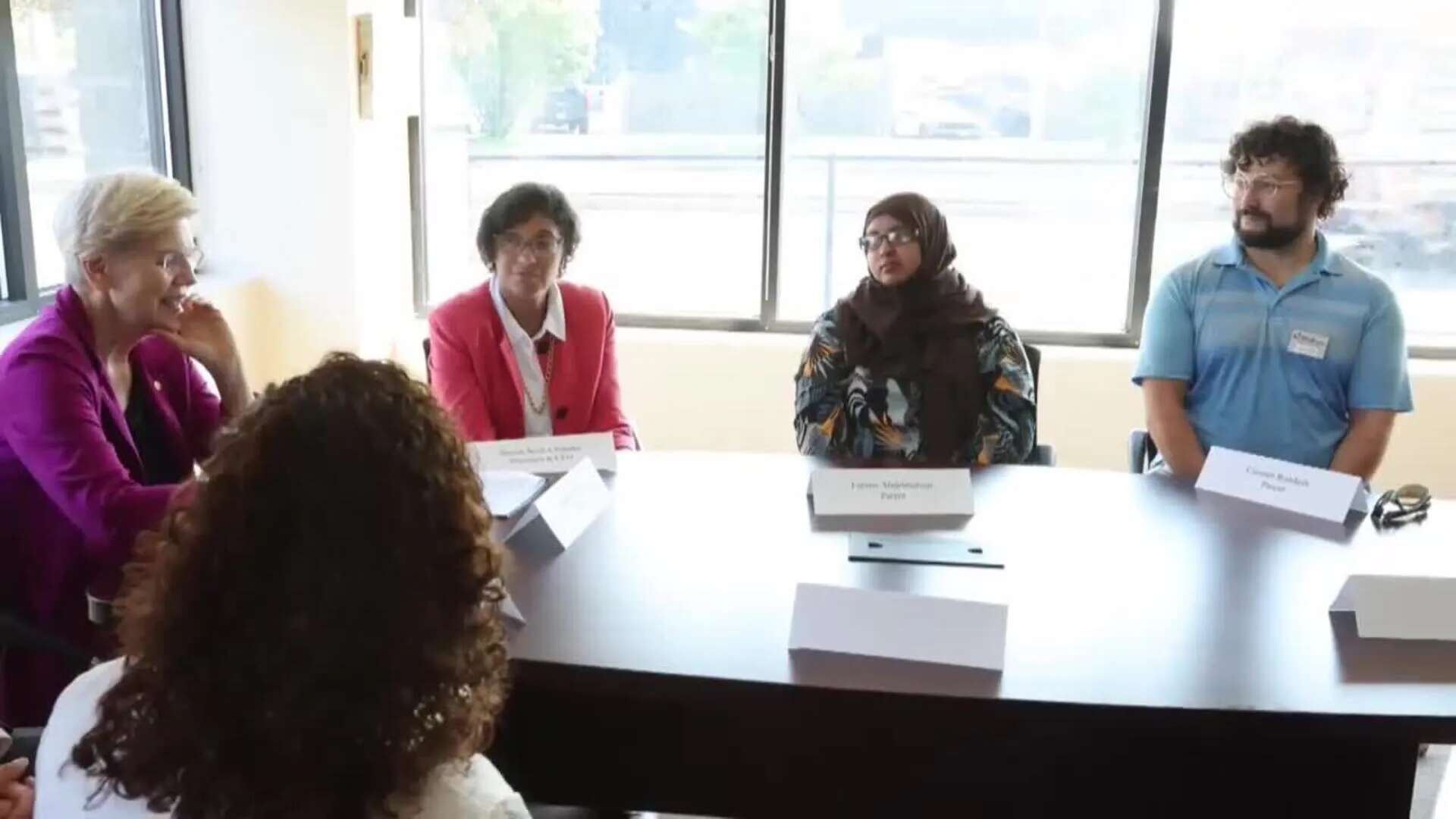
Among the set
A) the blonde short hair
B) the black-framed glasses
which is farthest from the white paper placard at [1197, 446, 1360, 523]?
the blonde short hair

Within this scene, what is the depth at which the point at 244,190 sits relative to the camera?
12.4ft

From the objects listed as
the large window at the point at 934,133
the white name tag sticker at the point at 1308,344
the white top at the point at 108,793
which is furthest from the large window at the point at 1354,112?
the white top at the point at 108,793

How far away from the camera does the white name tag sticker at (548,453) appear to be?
212cm

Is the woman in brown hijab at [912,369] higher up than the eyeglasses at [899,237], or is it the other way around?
the eyeglasses at [899,237]

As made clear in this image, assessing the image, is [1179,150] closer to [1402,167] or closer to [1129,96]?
[1129,96]

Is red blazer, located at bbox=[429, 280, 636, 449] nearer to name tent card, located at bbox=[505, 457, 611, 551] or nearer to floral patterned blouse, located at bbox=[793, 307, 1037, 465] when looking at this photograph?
floral patterned blouse, located at bbox=[793, 307, 1037, 465]

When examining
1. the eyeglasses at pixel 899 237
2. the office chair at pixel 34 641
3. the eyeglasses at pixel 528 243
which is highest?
the eyeglasses at pixel 899 237

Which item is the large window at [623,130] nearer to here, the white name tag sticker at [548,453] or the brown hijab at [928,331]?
the brown hijab at [928,331]

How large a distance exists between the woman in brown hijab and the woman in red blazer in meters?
0.47

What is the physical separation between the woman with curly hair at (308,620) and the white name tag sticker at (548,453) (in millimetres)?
1177

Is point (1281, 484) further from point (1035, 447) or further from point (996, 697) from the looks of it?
point (996, 697)

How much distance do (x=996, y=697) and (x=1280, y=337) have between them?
1.55 meters

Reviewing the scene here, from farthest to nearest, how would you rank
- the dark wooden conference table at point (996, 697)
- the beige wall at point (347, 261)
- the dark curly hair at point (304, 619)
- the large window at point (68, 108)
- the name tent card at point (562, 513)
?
the beige wall at point (347, 261)
the large window at point (68, 108)
the name tent card at point (562, 513)
the dark wooden conference table at point (996, 697)
the dark curly hair at point (304, 619)

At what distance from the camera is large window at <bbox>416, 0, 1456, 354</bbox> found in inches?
150
